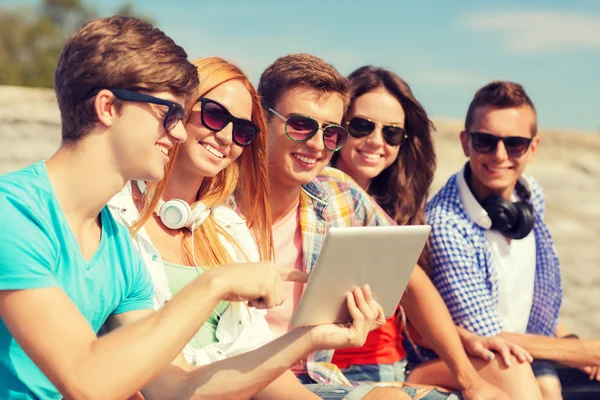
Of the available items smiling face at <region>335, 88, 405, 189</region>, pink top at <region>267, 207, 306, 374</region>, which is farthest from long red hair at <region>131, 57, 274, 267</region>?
smiling face at <region>335, 88, 405, 189</region>

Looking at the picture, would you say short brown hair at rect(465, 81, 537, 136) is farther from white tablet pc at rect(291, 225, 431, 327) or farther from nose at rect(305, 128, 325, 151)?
white tablet pc at rect(291, 225, 431, 327)

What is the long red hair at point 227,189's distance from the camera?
289 cm

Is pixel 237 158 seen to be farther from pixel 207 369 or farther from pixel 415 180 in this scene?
pixel 415 180

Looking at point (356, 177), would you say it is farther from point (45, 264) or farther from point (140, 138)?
point (45, 264)

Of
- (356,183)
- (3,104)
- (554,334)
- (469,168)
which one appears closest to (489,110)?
(469,168)

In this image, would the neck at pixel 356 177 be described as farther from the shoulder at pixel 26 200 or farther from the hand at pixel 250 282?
the shoulder at pixel 26 200

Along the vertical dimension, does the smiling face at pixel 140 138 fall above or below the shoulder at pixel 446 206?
above

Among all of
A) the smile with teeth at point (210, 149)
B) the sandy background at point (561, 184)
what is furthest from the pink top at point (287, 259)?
the sandy background at point (561, 184)

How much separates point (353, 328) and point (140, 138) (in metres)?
0.91

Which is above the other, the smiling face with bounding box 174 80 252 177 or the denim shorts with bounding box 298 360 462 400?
the smiling face with bounding box 174 80 252 177

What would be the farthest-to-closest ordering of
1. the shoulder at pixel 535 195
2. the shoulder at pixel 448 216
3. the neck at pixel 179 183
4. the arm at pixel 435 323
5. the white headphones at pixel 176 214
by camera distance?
the shoulder at pixel 535 195
the shoulder at pixel 448 216
the arm at pixel 435 323
the neck at pixel 179 183
the white headphones at pixel 176 214

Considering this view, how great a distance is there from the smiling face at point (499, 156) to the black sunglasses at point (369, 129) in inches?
17.8

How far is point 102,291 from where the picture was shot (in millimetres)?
2205

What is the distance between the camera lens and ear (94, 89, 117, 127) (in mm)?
2062
